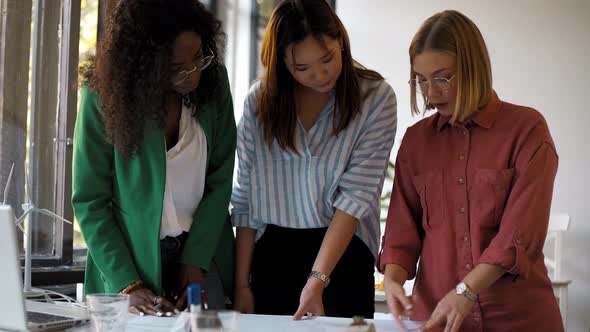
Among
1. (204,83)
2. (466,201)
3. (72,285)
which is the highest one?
(204,83)

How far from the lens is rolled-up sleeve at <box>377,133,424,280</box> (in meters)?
1.70

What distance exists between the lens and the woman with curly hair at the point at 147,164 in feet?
5.73

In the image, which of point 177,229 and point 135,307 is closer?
point 135,307

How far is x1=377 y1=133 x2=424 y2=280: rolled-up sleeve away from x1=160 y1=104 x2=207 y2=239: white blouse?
480 mm

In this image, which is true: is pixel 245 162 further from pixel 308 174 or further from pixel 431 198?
pixel 431 198

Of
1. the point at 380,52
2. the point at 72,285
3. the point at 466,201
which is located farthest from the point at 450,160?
the point at 380,52

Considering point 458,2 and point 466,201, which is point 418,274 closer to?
point 466,201

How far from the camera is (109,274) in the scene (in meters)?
1.73

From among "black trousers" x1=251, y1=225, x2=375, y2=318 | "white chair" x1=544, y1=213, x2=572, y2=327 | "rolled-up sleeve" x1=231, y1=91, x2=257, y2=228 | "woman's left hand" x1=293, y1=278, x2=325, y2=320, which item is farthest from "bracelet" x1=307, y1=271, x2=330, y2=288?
"white chair" x1=544, y1=213, x2=572, y2=327

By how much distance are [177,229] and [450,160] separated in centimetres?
67

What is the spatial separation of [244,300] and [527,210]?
0.74 m

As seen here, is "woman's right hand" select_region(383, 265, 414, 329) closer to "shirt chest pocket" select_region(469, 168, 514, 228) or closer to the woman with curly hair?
"shirt chest pocket" select_region(469, 168, 514, 228)

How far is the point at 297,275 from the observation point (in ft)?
6.23

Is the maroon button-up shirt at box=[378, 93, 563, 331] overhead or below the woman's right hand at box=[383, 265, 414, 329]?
overhead
